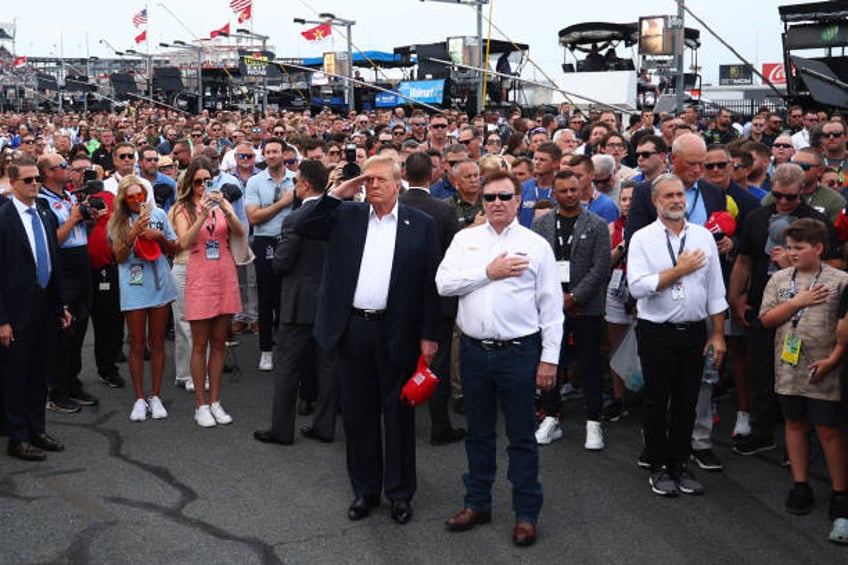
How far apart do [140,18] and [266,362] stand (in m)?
41.8

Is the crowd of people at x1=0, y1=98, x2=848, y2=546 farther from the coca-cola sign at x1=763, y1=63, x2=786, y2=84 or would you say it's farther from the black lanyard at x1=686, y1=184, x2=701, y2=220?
the coca-cola sign at x1=763, y1=63, x2=786, y2=84

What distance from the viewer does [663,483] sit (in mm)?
5621

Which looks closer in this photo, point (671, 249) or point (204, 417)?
point (671, 249)

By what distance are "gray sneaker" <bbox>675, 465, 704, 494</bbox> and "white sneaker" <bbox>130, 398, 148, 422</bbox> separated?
4.07m

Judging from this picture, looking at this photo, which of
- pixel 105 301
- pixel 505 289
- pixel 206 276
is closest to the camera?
pixel 505 289

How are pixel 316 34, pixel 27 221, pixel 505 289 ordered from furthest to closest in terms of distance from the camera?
pixel 316 34 → pixel 27 221 → pixel 505 289

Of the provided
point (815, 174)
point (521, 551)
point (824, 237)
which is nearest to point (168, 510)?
point (521, 551)

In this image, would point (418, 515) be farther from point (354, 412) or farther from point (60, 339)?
point (60, 339)

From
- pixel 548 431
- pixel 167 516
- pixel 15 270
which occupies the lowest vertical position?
pixel 167 516

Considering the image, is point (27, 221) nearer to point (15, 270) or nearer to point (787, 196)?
point (15, 270)

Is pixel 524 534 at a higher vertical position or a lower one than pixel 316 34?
lower

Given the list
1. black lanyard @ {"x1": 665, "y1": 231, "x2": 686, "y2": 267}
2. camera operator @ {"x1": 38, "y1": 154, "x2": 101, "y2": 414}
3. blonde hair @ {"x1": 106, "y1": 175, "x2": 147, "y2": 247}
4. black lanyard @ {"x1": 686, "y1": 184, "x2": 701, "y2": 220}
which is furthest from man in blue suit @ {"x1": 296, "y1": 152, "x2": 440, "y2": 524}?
camera operator @ {"x1": 38, "y1": 154, "x2": 101, "y2": 414}

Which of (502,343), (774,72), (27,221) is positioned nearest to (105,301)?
(27,221)

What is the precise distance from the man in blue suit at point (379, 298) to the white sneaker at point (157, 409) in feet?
8.62
